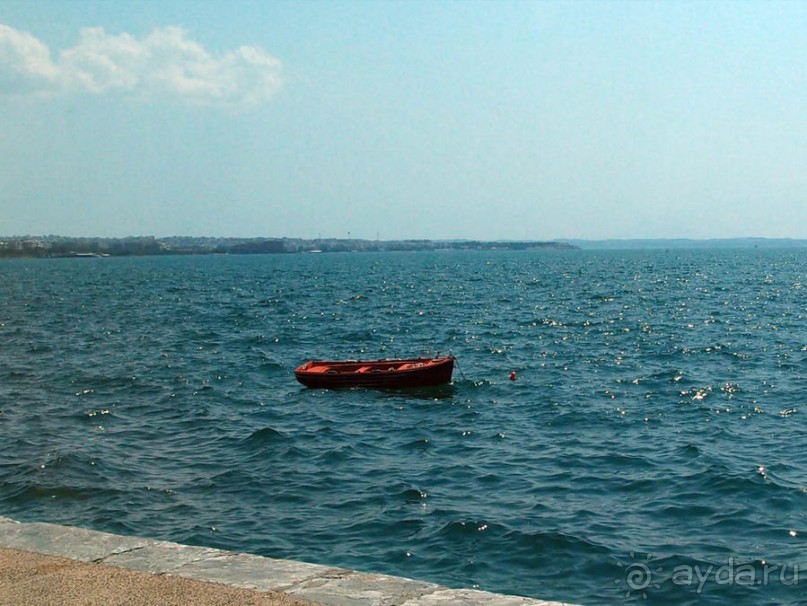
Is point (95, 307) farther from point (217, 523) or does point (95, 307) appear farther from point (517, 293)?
point (217, 523)

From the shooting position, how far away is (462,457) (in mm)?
16156

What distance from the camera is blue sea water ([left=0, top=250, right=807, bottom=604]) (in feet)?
35.6

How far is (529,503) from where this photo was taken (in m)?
13.0

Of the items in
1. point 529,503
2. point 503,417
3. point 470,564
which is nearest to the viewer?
point 470,564

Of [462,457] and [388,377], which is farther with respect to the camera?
[388,377]

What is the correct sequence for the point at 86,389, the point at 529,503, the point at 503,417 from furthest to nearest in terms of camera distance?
1. the point at 86,389
2. the point at 503,417
3. the point at 529,503

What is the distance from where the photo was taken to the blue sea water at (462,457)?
35.6 feet

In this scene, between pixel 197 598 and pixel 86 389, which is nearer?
pixel 197 598

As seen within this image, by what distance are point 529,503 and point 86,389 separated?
15282mm

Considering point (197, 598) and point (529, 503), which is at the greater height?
point (197, 598)

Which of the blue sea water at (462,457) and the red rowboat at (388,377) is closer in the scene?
the blue sea water at (462,457)

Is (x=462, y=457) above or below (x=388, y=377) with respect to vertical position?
below

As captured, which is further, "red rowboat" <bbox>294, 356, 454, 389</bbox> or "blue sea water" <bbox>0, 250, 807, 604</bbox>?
"red rowboat" <bbox>294, 356, 454, 389</bbox>

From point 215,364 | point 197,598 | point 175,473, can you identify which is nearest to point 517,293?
point 215,364
